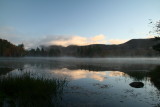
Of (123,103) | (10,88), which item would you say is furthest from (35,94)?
(123,103)

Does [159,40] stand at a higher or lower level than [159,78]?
higher

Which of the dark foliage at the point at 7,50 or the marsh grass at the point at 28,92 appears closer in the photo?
the marsh grass at the point at 28,92

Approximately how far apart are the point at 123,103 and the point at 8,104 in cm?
934

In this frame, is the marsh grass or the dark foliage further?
the dark foliage

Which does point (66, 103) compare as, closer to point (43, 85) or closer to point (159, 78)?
point (43, 85)

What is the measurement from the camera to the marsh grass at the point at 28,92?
35.4 feet

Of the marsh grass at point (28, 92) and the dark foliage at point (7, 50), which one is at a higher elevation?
the dark foliage at point (7, 50)

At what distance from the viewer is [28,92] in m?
12.4

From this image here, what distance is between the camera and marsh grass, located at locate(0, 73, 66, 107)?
35.4 ft

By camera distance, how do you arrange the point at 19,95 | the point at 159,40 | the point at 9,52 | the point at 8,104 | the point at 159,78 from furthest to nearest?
the point at 9,52 → the point at 159,40 → the point at 159,78 → the point at 19,95 → the point at 8,104

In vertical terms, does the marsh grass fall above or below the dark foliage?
below

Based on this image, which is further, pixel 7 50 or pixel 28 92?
pixel 7 50

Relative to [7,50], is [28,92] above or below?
below

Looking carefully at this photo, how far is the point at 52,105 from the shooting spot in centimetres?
1060
